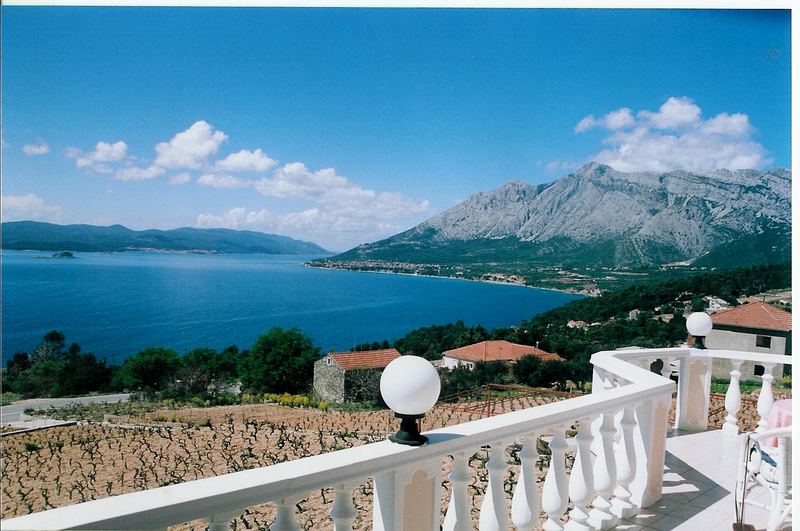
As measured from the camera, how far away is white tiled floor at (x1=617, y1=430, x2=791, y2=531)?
1.86 m

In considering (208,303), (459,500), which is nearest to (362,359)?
(459,500)

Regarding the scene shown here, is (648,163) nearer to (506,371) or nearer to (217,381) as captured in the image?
(506,371)

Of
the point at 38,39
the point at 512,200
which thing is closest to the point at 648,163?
the point at 512,200

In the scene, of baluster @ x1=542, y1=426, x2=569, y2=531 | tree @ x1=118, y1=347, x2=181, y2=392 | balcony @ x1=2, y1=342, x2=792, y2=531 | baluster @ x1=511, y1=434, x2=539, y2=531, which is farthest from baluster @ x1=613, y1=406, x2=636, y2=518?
tree @ x1=118, y1=347, x2=181, y2=392

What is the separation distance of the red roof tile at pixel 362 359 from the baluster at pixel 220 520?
21444 mm

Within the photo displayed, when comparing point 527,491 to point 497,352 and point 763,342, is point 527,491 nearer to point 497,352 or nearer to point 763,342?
point 763,342

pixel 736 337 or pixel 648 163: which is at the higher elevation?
pixel 648 163

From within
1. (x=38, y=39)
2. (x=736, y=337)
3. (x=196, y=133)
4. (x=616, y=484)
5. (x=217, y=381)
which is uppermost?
(x=38, y=39)

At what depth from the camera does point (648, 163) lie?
3703 cm

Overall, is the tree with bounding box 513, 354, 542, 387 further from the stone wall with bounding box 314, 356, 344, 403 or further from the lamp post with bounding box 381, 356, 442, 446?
the lamp post with bounding box 381, 356, 442, 446

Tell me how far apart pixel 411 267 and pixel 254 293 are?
46.0 ft

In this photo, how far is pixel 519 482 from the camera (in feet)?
4.67

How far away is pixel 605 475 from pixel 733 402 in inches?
66.8

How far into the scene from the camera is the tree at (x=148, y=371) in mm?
23656
